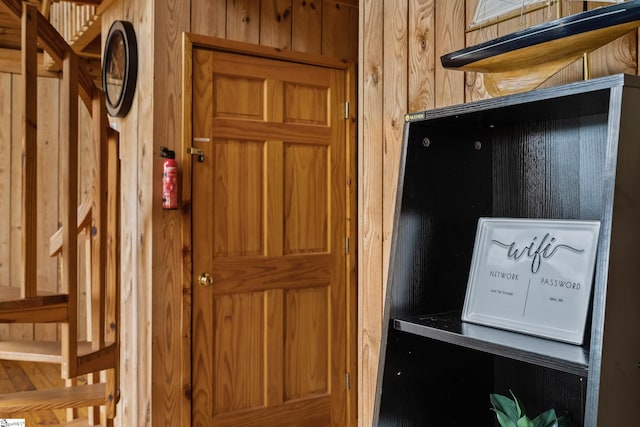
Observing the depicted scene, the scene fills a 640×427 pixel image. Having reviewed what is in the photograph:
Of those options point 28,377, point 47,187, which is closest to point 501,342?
point 28,377

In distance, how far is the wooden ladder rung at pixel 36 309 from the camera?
7.30ft

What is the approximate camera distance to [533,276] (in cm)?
113

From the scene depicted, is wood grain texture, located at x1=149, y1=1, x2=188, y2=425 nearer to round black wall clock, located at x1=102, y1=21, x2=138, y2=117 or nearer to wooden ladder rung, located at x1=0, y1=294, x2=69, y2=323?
round black wall clock, located at x1=102, y1=21, x2=138, y2=117

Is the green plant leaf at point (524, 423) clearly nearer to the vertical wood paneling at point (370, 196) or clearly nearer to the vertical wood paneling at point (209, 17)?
the vertical wood paneling at point (370, 196)

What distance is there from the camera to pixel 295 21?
10.8ft

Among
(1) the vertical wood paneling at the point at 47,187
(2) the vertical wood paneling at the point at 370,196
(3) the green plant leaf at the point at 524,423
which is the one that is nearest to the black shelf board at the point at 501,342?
(3) the green plant leaf at the point at 524,423

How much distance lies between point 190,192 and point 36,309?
3.11ft

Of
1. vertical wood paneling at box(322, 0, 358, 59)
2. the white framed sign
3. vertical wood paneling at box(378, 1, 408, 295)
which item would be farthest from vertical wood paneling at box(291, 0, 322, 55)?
the white framed sign

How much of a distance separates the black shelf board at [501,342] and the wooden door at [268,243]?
6.38 feet

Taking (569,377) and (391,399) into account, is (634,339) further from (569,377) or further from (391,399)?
(391,399)

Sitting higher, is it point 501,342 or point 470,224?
point 470,224

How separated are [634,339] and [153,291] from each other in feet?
7.65

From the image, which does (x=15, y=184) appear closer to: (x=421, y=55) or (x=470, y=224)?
(x=421, y=55)

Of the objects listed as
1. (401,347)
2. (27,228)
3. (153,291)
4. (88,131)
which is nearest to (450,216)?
(401,347)
